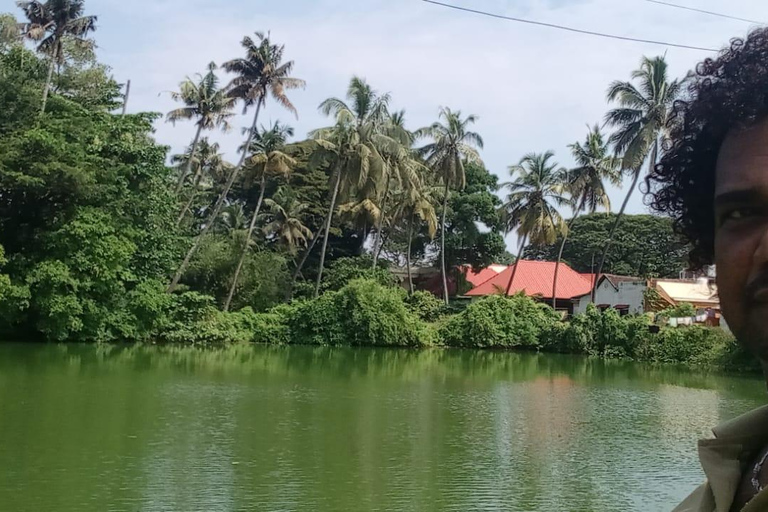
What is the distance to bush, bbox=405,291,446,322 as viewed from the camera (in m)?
28.2

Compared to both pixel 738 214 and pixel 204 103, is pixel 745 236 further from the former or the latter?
pixel 204 103

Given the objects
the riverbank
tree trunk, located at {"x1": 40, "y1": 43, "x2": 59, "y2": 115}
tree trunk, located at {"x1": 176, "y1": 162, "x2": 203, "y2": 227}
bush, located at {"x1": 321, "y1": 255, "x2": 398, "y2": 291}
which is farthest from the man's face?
bush, located at {"x1": 321, "y1": 255, "x2": 398, "y2": 291}

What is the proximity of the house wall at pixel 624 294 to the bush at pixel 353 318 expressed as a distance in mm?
9074

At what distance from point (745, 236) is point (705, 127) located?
0.77ft

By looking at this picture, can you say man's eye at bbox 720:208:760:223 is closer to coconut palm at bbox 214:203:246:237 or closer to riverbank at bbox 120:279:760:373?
riverbank at bbox 120:279:760:373

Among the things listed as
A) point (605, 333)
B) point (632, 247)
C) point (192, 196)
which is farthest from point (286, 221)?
point (632, 247)

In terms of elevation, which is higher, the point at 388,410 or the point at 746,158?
the point at 746,158

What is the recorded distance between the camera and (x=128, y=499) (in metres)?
6.59

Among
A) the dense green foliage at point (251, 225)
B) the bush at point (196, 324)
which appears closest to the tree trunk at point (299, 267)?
the dense green foliage at point (251, 225)

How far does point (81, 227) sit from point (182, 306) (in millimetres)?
4642

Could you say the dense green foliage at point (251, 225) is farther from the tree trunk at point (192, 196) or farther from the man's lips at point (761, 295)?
the man's lips at point (761, 295)

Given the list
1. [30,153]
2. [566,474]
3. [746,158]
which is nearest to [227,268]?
[30,153]

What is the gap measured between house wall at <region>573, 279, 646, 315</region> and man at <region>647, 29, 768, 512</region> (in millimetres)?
30028

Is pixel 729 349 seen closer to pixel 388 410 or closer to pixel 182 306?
Answer: pixel 388 410
